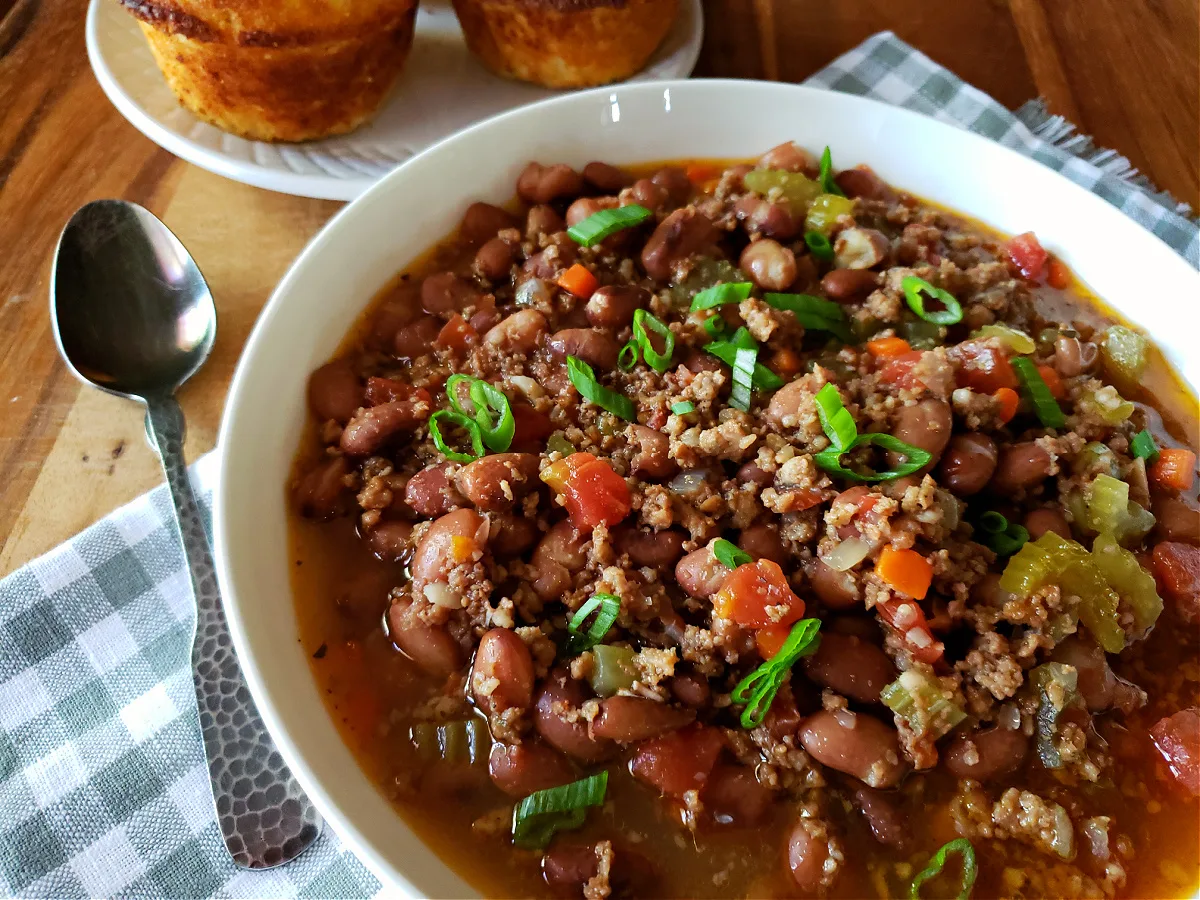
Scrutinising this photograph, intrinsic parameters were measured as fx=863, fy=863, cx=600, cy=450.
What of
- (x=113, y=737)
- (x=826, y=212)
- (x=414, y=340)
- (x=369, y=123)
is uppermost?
(x=826, y=212)

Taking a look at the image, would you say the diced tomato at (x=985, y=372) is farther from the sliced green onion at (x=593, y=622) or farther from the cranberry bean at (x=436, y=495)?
the cranberry bean at (x=436, y=495)

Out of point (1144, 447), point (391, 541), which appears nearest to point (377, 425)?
point (391, 541)

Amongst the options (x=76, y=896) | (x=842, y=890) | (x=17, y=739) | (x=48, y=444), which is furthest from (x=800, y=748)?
(x=48, y=444)

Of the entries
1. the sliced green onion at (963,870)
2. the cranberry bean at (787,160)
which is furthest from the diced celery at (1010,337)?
the sliced green onion at (963,870)

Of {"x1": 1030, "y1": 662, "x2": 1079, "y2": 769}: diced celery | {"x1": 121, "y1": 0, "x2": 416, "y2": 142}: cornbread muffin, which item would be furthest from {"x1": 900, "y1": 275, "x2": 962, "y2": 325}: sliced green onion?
{"x1": 121, "y1": 0, "x2": 416, "y2": 142}: cornbread muffin

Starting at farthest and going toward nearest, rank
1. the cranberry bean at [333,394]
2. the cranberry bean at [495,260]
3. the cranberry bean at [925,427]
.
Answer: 1. the cranberry bean at [495,260]
2. the cranberry bean at [333,394]
3. the cranberry bean at [925,427]

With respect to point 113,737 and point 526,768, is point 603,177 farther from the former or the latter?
point 113,737

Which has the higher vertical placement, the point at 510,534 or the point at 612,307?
the point at 612,307
